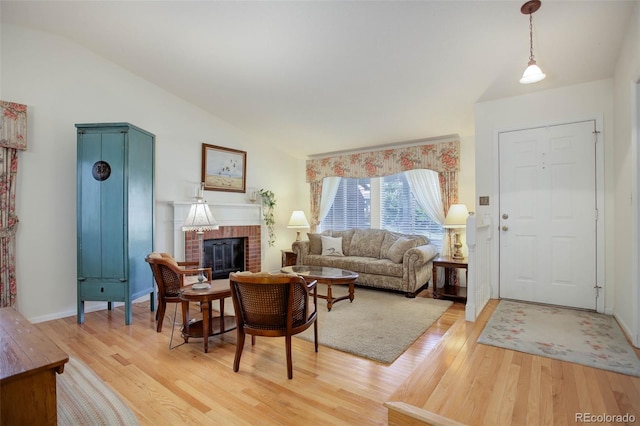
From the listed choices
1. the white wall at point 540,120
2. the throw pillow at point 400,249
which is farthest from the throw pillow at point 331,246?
the white wall at point 540,120

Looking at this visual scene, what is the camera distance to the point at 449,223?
4.35 m

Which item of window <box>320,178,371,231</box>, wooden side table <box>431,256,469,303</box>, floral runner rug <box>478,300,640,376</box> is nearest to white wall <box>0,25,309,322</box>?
window <box>320,178,371,231</box>

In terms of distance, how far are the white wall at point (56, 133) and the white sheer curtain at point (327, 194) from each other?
9.65ft

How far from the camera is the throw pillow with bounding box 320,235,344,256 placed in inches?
209

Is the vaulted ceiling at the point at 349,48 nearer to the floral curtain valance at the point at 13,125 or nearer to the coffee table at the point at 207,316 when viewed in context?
the floral curtain valance at the point at 13,125

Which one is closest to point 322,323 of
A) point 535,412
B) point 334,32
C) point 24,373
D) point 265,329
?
point 265,329

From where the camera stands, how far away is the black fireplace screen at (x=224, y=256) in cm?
488

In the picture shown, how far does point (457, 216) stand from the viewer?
4.32 m

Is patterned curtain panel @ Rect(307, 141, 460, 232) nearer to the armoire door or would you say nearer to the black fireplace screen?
the black fireplace screen

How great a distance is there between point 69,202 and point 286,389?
3416 mm

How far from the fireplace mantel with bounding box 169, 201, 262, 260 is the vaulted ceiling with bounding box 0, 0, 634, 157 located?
1648 millimetres

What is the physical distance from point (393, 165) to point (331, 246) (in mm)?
1806

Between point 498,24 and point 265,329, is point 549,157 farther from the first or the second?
point 265,329

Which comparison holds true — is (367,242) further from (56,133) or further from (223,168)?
(56,133)
